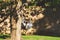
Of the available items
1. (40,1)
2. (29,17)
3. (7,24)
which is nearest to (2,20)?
(7,24)

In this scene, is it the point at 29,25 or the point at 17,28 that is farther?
the point at 29,25

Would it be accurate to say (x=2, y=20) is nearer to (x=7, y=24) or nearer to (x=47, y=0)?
(x=7, y=24)

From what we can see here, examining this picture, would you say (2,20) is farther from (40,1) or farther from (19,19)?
(19,19)

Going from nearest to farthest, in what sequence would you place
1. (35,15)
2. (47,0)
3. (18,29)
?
1. (18,29)
2. (47,0)
3. (35,15)

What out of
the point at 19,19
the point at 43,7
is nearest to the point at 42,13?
the point at 43,7

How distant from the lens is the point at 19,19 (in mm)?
15688

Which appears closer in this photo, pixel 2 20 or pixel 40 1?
pixel 40 1

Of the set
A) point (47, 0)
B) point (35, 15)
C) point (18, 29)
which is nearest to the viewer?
point (18, 29)

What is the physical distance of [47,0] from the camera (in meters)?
21.0

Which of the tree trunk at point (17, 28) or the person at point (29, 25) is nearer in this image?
the tree trunk at point (17, 28)

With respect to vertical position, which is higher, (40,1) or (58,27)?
(40,1)

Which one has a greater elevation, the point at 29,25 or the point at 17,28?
the point at 29,25

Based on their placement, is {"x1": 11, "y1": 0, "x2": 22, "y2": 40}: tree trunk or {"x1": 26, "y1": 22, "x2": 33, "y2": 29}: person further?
{"x1": 26, "y1": 22, "x2": 33, "y2": 29}: person

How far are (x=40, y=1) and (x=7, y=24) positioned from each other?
3536 mm
